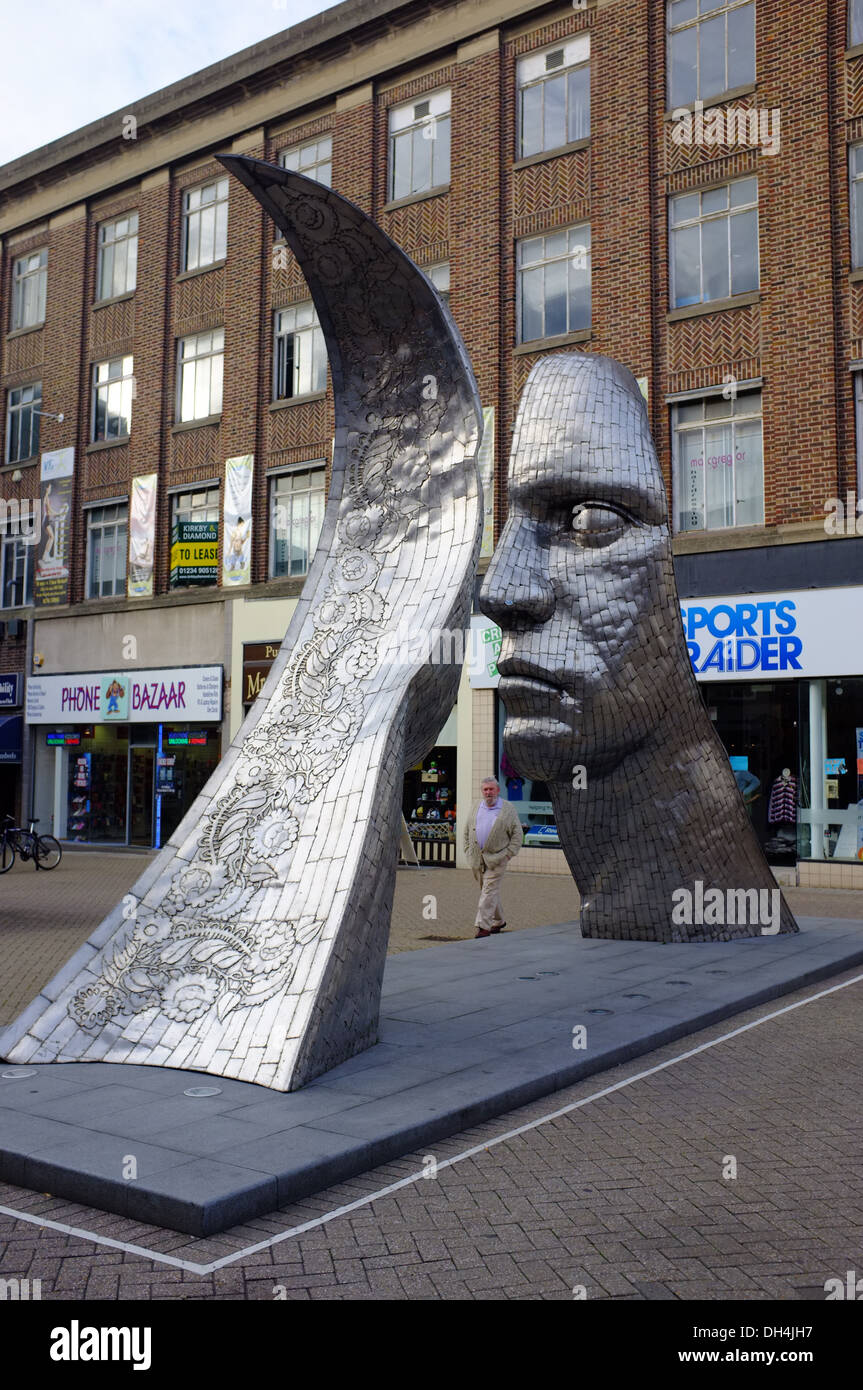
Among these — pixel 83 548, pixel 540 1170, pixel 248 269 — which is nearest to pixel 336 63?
pixel 248 269

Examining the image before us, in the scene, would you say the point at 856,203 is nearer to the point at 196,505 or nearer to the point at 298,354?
the point at 298,354

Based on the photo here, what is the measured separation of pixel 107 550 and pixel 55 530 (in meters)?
1.86

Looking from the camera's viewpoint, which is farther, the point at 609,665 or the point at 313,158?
the point at 313,158

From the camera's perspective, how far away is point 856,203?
56.7 feet

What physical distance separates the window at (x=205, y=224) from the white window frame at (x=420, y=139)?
450 cm

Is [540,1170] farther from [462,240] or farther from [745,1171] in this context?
[462,240]

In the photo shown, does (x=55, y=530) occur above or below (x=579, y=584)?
above

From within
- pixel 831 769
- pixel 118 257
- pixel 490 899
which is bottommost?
pixel 490 899

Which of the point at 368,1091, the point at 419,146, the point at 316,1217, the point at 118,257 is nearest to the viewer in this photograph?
the point at 316,1217

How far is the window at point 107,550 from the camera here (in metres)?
26.6

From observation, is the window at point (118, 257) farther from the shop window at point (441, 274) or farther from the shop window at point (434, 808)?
the shop window at point (434, 808)

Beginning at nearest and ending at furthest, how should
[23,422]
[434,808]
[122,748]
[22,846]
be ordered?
[22,846], [434,808], [122,748], [23,422]

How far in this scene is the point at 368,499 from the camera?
864cm

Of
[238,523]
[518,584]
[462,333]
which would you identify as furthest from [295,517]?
[518,584]
